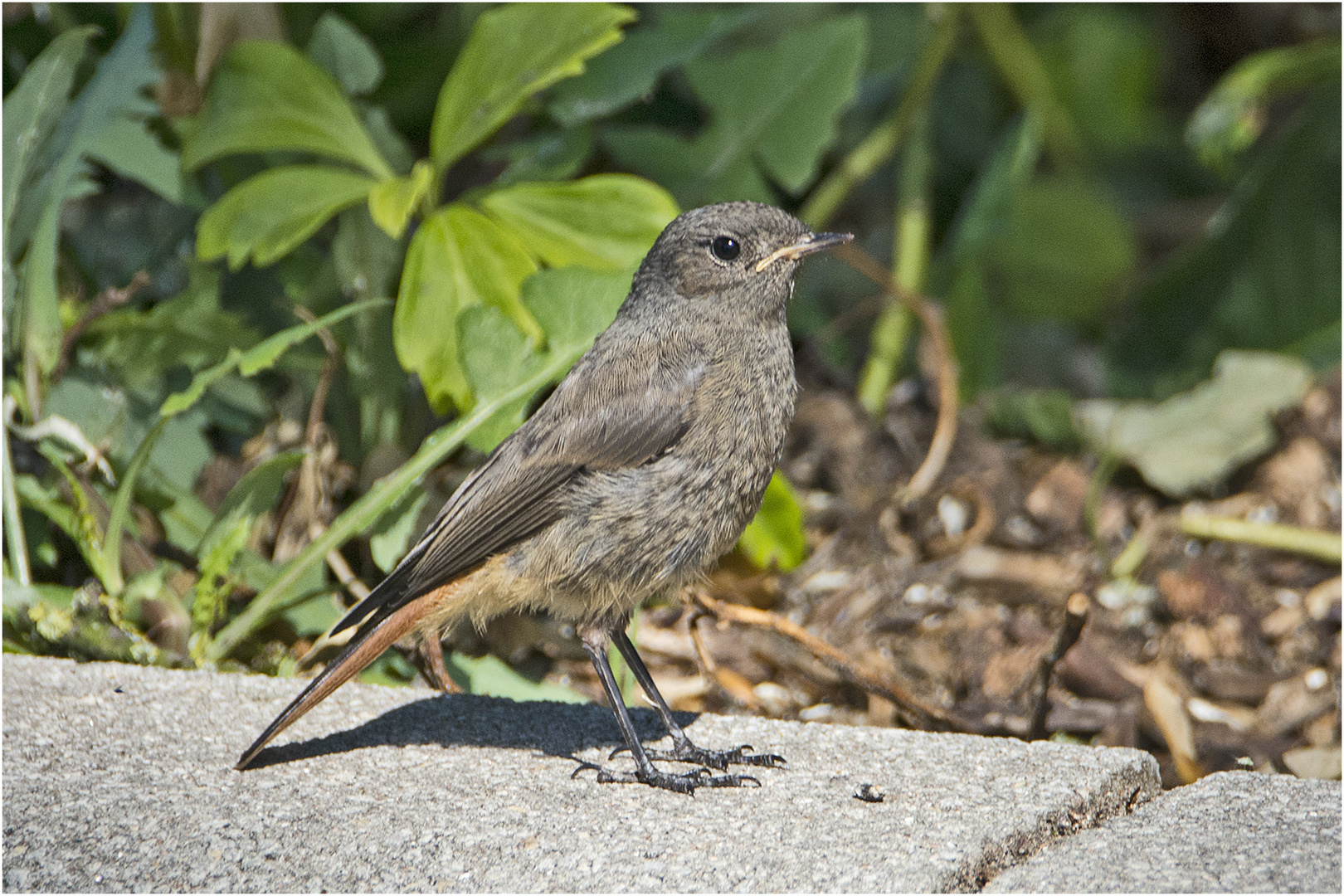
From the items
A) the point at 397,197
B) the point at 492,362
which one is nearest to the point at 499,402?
the point at 492,362

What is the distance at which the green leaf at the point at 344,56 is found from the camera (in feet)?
13.8

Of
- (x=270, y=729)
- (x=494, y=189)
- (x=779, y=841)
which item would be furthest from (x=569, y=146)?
(x=779, y=841)

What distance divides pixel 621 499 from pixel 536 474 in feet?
0.70

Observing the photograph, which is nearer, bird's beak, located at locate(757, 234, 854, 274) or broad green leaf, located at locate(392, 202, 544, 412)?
bird's beak, located at locate(757, 234, 854, 274)

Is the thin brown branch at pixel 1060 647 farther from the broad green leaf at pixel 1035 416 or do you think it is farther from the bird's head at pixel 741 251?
the broad green leaf at pixel 1035 416

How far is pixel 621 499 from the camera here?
9.90 ft

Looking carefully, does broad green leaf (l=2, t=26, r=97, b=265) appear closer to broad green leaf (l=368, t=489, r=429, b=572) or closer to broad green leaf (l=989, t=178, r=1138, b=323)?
broad green leaf (l=368, t=489, r=429, b=572)

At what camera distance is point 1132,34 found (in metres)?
7.46

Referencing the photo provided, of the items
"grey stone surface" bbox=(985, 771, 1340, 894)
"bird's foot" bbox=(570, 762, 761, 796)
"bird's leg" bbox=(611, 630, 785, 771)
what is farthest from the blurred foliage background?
"grey stone surface" bbox=(985, 771, 1340, 894)

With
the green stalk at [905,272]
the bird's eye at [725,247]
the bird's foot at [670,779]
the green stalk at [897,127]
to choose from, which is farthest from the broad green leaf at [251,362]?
the green stalk at [905,272]

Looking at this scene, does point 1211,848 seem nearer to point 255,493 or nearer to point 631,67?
point 255,493

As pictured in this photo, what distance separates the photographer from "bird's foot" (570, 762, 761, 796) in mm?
2770

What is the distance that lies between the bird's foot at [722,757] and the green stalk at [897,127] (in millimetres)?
2882

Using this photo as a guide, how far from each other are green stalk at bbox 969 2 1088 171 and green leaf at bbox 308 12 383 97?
3.04m
